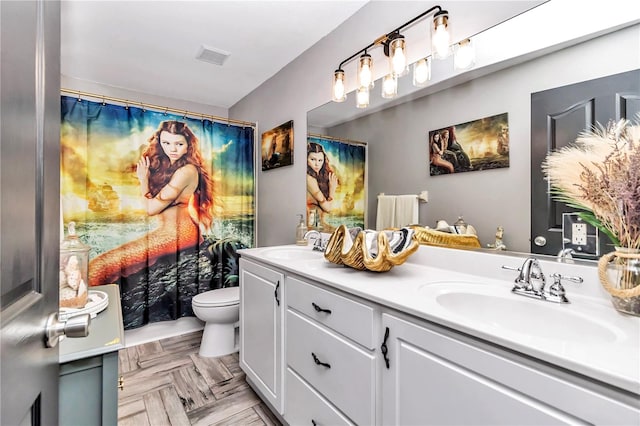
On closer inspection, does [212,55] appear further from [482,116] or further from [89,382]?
[89,382]

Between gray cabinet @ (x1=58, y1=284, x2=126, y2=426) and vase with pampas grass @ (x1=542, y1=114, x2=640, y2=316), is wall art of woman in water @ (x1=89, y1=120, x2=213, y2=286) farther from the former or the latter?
vase with pampas grass @ (x1=542, y1=114, x2=640, y2=316)

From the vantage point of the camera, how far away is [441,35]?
1280 millimetres

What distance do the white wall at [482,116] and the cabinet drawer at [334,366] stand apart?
0.72 meters

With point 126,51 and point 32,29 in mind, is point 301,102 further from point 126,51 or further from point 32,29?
point 32,29

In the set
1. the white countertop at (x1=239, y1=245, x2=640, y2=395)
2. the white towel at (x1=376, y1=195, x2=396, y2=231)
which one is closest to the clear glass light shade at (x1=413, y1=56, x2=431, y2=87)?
the white towel at (x1=376, y1=195, x2=396, y2=231)

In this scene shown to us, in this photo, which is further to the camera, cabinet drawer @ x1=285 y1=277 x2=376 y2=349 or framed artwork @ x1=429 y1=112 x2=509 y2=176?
framed artwork @ x1=429 y1=112 x2=509 y2=176

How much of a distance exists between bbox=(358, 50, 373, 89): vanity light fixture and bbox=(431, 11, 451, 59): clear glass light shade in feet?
1.28

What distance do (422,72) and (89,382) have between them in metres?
1.72

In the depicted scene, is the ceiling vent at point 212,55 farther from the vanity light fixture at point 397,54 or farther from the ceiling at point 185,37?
the vanity light fixture at point 397,54

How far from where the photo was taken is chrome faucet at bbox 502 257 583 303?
2.96 ft

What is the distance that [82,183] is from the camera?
2100 millimetres

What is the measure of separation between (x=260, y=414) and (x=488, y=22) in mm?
2198

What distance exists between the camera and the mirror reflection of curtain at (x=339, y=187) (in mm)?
1810

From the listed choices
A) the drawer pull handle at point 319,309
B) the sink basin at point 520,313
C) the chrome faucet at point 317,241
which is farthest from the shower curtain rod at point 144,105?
the sink basin at point 520,313
